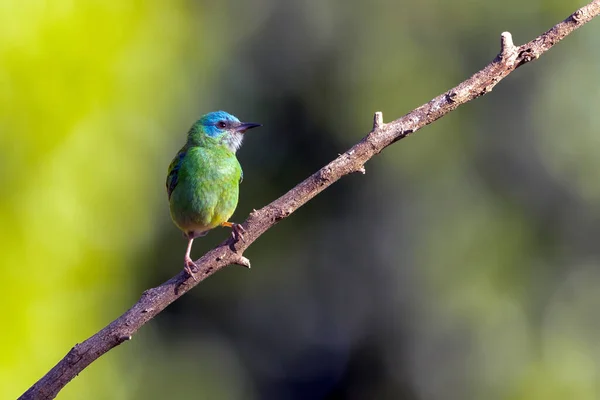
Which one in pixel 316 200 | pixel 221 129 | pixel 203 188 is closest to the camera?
pixel 203 188

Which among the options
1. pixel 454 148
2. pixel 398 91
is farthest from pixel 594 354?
pixel 398 91

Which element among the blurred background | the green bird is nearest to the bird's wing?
the green bird

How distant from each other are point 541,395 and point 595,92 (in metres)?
4.54

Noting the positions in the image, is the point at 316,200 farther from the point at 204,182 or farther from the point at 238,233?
the point at 238,233

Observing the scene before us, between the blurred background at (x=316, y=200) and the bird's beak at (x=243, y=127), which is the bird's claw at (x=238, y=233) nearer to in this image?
the bird's beak at (x=243, y=127)

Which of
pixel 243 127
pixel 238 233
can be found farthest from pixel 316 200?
pixel 238 233

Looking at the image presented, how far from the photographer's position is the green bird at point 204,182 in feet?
18.0

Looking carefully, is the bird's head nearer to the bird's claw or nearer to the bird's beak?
the bird's beak

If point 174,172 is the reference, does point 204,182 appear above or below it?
below

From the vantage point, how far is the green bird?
550 centimetres

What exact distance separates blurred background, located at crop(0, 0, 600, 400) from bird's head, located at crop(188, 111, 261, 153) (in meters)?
4.50

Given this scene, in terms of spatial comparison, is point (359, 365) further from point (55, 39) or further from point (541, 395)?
point (55, 39)

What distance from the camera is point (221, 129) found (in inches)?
238

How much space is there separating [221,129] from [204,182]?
2.04 feet
